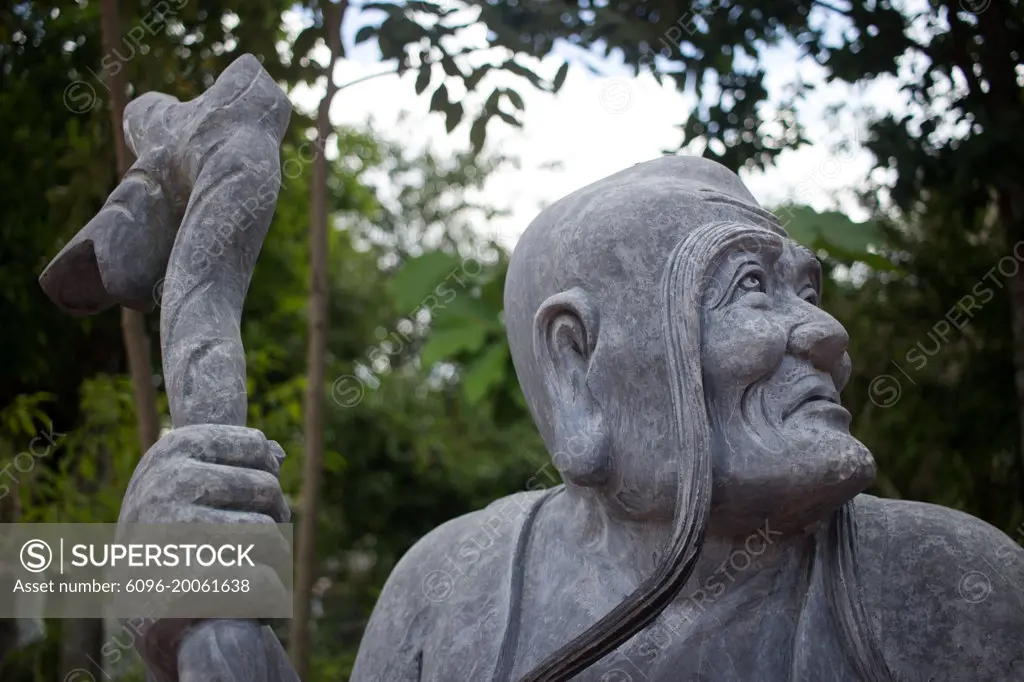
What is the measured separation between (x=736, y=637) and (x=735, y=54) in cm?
343

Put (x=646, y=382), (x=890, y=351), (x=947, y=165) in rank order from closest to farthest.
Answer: (x=646, y=382) < (x=947, y=165) < (x=890, y=351)

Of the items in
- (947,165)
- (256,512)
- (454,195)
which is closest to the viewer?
(256,512)

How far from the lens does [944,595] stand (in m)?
2.64

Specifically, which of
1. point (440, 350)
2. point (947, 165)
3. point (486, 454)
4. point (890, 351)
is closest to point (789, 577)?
point (440, 350)

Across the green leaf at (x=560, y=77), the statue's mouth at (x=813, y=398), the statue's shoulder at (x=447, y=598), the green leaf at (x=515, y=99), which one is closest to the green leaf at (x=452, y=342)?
the green leaf at (x=515, y=99)

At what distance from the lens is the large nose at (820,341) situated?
102 inches

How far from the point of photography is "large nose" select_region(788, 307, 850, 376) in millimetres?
2600

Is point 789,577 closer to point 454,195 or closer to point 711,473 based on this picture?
point 711,473

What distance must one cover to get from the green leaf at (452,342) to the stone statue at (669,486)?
89.1 inches

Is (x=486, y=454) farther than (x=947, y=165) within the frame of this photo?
Yes

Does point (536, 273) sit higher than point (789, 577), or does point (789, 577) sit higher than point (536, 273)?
point (536, 273)

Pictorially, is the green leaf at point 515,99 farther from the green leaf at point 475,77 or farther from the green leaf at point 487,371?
the green leaf at point 487,371

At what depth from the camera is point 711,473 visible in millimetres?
2494

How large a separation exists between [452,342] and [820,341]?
272 centimetres
